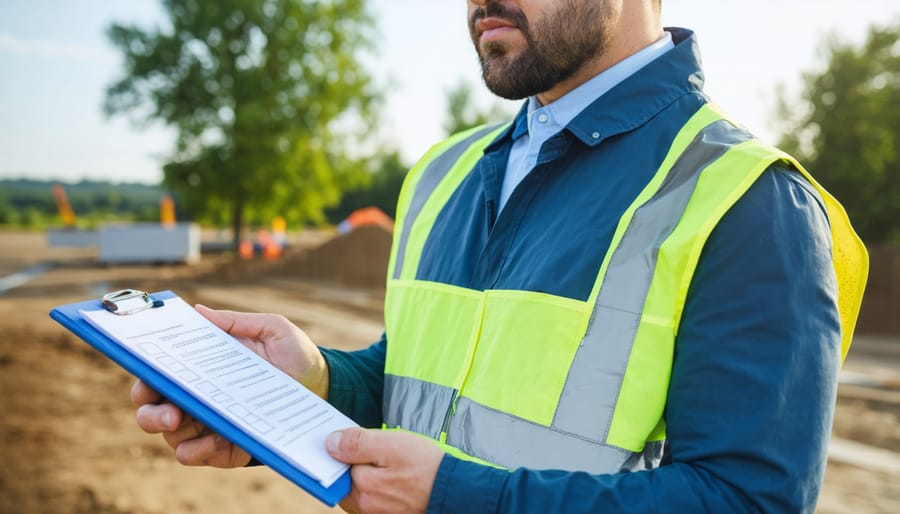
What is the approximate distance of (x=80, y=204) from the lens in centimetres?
7694

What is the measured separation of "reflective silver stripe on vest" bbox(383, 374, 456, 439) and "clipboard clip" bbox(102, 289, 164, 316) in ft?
2.14

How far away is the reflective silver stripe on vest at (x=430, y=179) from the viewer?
7.07 ft

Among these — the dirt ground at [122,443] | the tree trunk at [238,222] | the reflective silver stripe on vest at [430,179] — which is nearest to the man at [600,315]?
the reflective silver stripe on vest at [430,179]

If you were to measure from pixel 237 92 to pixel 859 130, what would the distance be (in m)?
18.3

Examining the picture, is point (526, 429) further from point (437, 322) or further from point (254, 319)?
point (254, 319)

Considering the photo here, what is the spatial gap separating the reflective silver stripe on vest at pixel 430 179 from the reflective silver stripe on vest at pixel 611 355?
32.9 inches

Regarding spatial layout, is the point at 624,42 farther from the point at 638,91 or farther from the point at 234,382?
the point at 234,382

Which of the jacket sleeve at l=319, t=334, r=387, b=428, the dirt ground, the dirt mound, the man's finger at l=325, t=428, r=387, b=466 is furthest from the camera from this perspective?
the dirt mound

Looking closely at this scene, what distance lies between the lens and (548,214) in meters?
1.60

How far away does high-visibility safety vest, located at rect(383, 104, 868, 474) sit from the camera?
1.30 m

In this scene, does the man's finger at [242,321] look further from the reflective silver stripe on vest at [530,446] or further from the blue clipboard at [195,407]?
the reflective silver stripe on vest at [530,446]

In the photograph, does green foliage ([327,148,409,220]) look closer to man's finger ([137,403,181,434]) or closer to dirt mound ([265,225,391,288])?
dirt mound ([265,225,391,288])

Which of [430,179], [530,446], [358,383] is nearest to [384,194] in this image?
[430,179]

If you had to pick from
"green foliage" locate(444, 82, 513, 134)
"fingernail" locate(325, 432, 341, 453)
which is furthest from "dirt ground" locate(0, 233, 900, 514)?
"green foliage" locate(444, 82, 513, 134)
